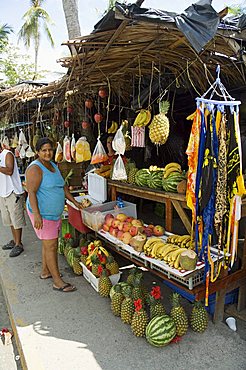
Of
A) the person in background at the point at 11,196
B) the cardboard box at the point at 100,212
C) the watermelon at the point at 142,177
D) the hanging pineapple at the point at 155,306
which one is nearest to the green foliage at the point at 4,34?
the person in background at the point at 11,196

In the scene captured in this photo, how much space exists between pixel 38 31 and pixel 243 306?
2680cm

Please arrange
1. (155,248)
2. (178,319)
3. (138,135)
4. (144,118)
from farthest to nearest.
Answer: (138,135)
(144,118)
(155,248)
(178,319)

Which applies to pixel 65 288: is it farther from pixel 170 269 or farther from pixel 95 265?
pixel 170 269

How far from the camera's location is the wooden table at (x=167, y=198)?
3039mm

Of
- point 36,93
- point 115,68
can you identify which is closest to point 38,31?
point 36,93

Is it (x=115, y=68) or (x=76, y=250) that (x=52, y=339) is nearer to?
(x=76, y=250)

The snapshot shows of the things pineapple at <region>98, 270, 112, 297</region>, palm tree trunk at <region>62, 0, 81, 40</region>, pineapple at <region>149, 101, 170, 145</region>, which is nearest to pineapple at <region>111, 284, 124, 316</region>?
pineapple at <region>98, 270, 112, 297</region>

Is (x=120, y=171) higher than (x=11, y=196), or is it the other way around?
(x=120, y=171)

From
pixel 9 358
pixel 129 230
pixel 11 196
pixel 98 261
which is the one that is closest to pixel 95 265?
pixel 98 261

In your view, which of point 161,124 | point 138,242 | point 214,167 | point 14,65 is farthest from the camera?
point 14,65

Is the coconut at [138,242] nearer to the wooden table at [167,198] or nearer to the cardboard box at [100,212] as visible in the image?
the wooden table at [167,198]

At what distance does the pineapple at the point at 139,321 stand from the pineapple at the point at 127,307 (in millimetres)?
155

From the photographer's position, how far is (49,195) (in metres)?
3.54

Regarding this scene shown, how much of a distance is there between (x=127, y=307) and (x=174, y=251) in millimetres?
714
